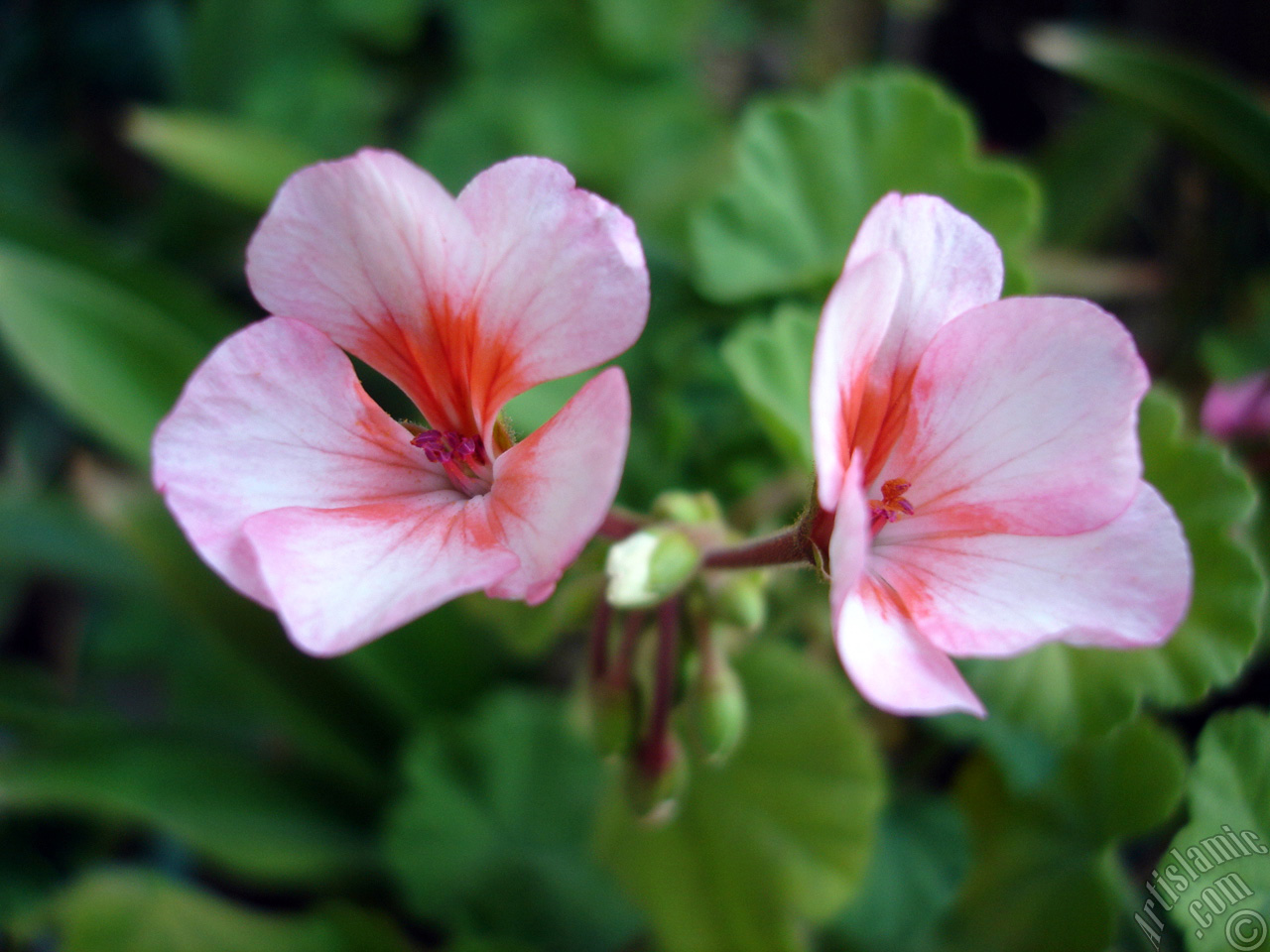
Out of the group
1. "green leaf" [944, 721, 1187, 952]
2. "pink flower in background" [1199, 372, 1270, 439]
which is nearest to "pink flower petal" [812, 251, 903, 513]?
"green leaf" [944, 721, 1187, 952]

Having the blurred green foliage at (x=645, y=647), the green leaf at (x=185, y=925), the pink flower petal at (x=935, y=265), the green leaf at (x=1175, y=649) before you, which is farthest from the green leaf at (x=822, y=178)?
the green leaf at (x=185, y=925)

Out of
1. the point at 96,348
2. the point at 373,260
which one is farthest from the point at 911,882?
the point at 96,348

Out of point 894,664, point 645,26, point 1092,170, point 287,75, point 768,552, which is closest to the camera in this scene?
point 894,664

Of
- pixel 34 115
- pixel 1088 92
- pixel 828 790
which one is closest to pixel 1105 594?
pixel 828 790

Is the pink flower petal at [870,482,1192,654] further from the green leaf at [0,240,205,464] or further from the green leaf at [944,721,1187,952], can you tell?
the green leaf at [0,240,205,464]

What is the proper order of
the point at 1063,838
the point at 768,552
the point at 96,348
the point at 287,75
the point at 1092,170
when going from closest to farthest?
the point at 768,552 → the point at 1063,838 → the point at 96,348 → the point at 1092,170 → the point at 287,75

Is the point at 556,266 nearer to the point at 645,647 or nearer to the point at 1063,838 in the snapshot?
the point at 645,647
